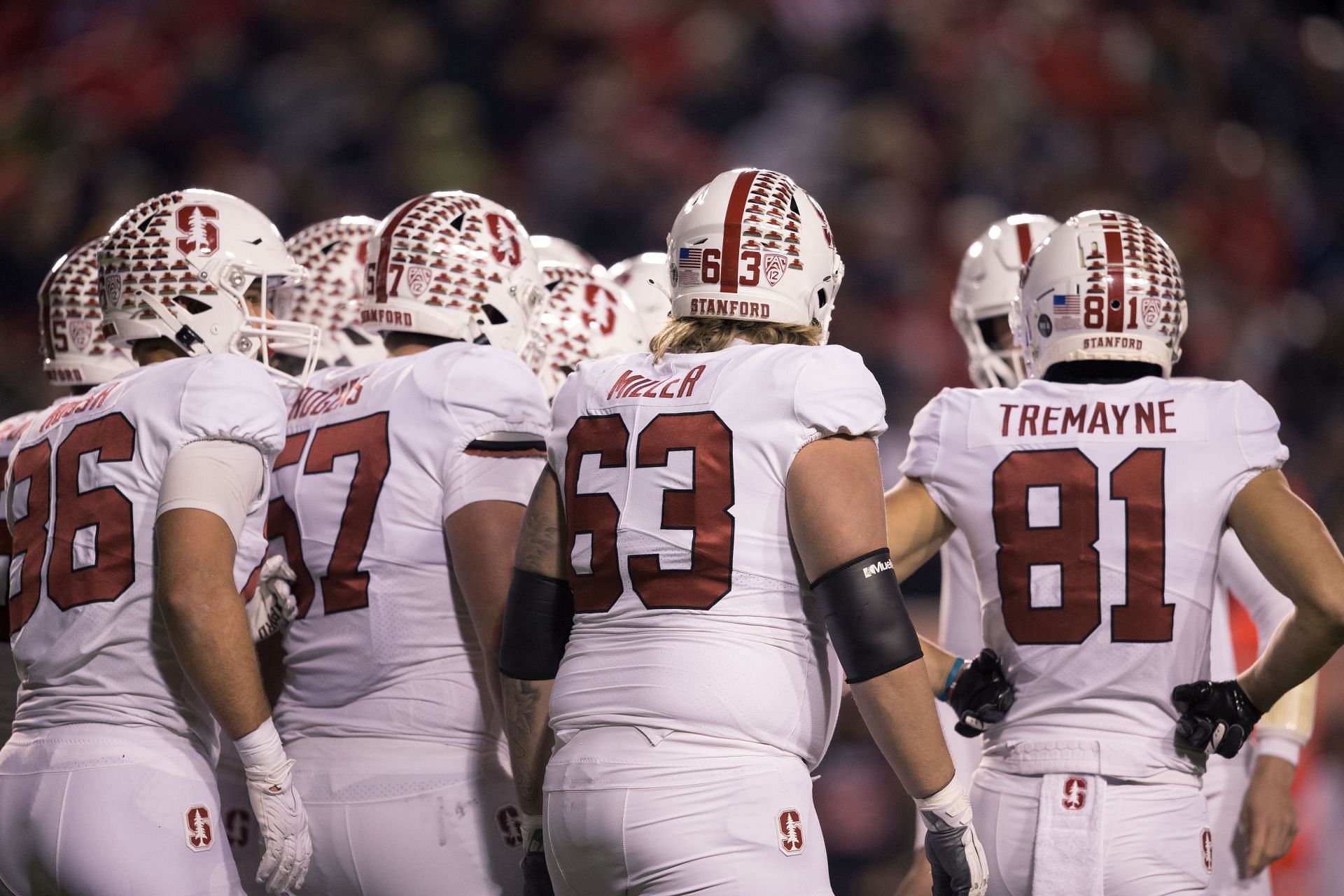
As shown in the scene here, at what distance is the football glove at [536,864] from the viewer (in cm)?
275

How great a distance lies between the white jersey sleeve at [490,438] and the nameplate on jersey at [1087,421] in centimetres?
99

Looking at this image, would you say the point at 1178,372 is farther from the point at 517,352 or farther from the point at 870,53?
the point at 517,352

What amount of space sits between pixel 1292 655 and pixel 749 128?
6909 mm

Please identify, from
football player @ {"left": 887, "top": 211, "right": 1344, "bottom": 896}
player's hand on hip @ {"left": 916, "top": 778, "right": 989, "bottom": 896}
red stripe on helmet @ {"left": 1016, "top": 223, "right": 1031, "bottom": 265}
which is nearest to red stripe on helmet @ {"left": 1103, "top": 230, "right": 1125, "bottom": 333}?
football player @ {"left": 887, "top": 211, "right": 1344, "bottom": 896}

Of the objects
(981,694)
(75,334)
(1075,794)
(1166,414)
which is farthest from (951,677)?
(75,334)

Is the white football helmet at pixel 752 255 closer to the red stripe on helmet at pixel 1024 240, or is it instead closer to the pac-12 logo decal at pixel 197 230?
the pac-12 logo decal at pixel 197 230

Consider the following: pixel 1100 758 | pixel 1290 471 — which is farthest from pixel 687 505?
pixel 1290 471

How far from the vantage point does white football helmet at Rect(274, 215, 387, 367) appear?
430cm

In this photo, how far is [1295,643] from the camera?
292cm

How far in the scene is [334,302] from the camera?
4328 millimetres

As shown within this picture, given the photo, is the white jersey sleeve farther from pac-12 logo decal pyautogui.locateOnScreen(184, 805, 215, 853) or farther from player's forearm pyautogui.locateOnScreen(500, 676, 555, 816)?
pac-12 logo decal pyautogui.locateOnScreen(184, 805, 215, 853)

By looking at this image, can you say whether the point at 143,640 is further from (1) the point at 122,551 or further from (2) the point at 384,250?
(2) the point at 384,250

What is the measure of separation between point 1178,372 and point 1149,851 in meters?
6.53

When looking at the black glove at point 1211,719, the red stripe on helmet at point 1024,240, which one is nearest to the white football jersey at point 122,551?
the black glove at point 1211,719
